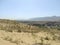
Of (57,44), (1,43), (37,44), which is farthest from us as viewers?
(57,44)

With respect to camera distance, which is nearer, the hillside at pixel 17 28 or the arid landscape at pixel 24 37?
the arid landscape at pixel 24 37

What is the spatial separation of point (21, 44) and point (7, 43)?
1086 mm

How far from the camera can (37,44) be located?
1709cm

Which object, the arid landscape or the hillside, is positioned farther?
the hillside

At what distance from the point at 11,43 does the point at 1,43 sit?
0.97 metres

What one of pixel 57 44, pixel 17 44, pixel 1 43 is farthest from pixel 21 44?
pixel 57 44

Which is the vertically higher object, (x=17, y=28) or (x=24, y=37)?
(x=17, y=28)

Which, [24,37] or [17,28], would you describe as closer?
[24,37]

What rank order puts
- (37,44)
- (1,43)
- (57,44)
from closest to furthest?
(1,43) → (37,44) → (57,44)

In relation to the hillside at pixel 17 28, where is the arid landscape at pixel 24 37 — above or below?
below

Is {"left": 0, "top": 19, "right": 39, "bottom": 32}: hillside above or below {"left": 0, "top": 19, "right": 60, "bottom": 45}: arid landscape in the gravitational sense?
above

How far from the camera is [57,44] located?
19.4 meters

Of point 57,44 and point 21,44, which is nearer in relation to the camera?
point 21,44

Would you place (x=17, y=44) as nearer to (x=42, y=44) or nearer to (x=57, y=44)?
(x=42, y=44)
